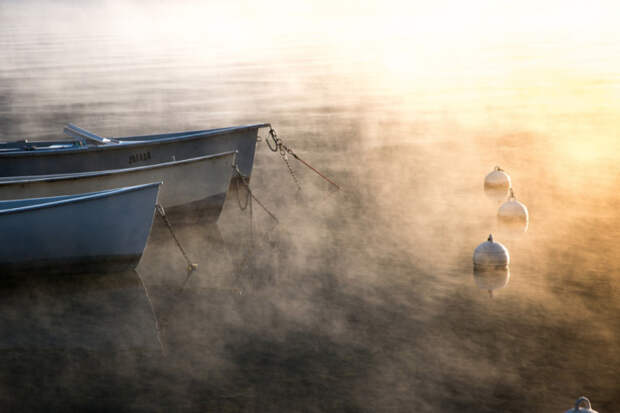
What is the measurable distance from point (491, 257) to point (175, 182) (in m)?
5.33

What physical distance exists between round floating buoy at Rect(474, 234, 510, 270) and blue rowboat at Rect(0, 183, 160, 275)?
395 centimetres

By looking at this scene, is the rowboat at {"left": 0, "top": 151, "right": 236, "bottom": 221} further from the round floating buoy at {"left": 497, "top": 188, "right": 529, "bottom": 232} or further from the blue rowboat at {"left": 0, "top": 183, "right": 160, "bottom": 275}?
the round floating buoy at {"left": 497, "top": 188, "right": 529, "bottom": 232}

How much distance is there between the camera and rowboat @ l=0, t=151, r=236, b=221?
1105 cm

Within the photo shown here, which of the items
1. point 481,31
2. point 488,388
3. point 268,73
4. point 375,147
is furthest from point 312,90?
point 481,31

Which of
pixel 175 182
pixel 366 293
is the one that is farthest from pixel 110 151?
pixel 366 293

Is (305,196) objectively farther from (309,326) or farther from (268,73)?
(268,73)

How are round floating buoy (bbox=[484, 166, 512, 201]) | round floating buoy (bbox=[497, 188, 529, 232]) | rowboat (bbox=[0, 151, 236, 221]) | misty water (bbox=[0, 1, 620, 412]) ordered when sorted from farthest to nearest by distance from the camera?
1. round floating buoy (bbox=[484, 166, 512, 201])
2. rowboat (bbox=[0, 151, 236, 221])
3. round floating buoy (bbox=[497, 188, 529, 232])
4. misty water (bbox=[0, 1, 620, 412])

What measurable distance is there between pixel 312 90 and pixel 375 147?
11.5 meters

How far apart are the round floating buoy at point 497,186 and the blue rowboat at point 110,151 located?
4.09 m

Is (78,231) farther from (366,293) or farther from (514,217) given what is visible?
(514,217)

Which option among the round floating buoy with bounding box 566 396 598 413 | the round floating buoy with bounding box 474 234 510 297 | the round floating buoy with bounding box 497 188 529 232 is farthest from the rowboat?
the round floating buoy with bounding box 566 396 598 413

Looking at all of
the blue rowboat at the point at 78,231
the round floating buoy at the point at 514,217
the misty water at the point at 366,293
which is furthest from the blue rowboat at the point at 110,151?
the round floating buoy at the point at 514,217

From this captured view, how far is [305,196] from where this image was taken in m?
13.7

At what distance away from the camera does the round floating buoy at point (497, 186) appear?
12602 millimetres
